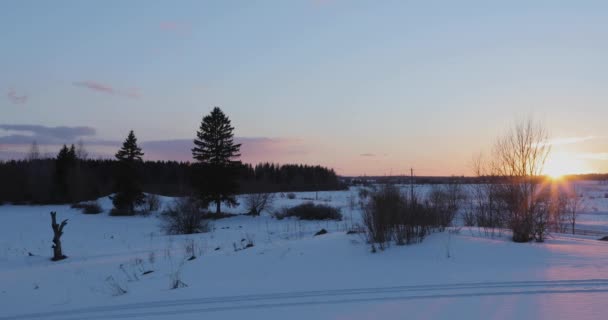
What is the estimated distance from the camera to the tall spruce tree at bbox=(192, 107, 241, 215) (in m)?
38.8

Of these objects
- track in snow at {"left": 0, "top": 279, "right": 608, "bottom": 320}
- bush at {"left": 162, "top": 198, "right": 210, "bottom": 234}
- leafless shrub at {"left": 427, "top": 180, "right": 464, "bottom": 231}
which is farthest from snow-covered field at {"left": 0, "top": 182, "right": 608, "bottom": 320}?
bush at {"left": 162, "top": 198, "right": 210, "bottom": 234}

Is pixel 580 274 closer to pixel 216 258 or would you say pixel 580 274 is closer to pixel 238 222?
pixel 216 258

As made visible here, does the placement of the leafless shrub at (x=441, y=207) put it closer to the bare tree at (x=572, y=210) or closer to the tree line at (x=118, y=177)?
the bare tree at (x=572, y=210)

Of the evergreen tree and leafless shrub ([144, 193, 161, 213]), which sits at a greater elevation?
the evergreen tree

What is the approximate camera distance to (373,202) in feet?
42.7

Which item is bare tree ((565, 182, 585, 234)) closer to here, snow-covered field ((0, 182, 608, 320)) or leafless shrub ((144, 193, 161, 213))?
snow-covered field ((0, 182, 608, 320))

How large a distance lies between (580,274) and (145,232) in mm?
27157

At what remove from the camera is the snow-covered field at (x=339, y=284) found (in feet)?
23.7

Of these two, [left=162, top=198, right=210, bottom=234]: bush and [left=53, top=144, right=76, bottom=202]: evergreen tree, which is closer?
[left=162, top=198, right=210, bottom=234]: bush

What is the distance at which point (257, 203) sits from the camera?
37.8 metres

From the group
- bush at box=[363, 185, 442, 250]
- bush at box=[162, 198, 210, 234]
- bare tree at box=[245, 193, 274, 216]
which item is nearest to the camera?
bush at box=[363, 185, 442, 250]

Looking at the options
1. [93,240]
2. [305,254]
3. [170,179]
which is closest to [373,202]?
[305,254]

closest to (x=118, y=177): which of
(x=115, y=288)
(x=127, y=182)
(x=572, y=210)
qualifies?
(x=127, y=182)

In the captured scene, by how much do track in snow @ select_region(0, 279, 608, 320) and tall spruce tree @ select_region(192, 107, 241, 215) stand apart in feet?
99.1
